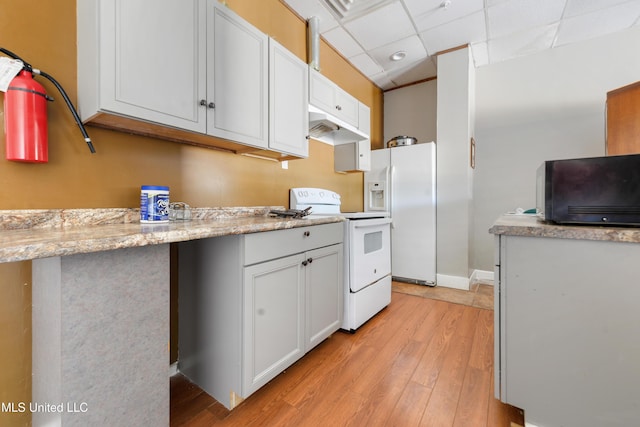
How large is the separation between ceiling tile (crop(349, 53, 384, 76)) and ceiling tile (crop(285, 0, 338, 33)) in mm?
640

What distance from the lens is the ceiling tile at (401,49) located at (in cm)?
293

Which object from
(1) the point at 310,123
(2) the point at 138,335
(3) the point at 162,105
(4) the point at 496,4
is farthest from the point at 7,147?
(4) the point at 496,4

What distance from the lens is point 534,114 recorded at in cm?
321

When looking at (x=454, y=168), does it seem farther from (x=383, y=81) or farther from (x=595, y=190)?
(x=595, y=190)

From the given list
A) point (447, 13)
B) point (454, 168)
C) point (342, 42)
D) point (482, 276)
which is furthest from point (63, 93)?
point (482, 276)

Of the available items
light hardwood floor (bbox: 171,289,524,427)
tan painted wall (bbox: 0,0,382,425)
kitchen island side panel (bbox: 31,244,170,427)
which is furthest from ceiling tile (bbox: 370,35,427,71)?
kitchen island side panel (bbox: 31,244,170,427)

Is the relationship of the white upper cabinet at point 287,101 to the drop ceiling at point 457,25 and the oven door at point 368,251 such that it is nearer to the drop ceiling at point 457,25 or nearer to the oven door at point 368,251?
the oven door at point 368,251

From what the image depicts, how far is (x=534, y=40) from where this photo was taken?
293cm

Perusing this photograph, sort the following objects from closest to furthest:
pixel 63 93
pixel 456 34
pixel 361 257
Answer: pixel 63 93
pixel 361 257
pixel 456 34

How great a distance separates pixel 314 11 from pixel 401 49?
1189 mm

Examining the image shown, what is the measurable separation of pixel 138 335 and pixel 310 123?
6.22ft

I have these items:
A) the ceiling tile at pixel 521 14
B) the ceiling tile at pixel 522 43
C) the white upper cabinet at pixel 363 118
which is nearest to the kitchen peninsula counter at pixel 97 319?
the white upper cabinet at pixel 363 118

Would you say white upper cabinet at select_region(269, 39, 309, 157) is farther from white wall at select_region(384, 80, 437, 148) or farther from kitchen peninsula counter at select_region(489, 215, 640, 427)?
white wall at select_region(384, 80, 437, 148)

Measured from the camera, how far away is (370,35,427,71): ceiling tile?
2.93 meters
